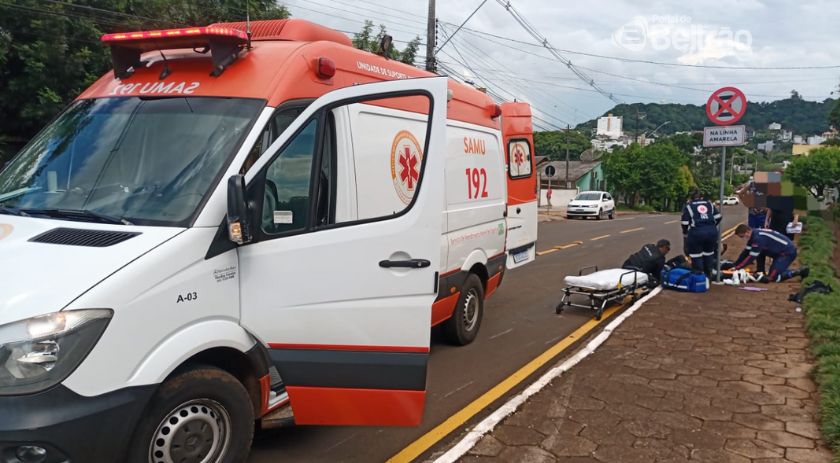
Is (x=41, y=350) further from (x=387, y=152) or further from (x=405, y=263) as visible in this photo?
(x=387, y=152)

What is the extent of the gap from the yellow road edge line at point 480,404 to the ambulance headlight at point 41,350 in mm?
2041

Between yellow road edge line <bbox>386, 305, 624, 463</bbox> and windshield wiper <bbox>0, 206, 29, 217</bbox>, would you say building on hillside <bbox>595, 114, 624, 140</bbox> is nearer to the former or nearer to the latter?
yellow road edge line <bbox>386, 305, 624, 463</bbox>

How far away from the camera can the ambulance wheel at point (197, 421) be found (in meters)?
2.71

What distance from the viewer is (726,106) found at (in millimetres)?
8945

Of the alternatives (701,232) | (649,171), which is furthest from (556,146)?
(701,232)

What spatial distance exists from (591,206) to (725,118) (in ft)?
70.2

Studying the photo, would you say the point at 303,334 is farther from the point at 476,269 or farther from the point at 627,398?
the point at 476,269

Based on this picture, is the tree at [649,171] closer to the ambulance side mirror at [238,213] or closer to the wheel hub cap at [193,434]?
the ambulance side mirror at [238,213]

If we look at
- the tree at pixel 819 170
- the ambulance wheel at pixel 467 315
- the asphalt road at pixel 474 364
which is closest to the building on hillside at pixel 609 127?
the tree at pixel 819 170

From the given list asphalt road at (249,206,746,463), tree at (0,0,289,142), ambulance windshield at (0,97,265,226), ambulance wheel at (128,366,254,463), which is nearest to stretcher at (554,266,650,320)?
asphalt road at (249,206,746,463)

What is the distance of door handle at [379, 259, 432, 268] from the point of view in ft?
11.3

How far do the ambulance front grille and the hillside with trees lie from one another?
8608 cm

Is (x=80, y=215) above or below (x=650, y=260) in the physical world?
above

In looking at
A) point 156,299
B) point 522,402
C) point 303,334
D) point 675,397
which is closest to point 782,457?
point 675,397
